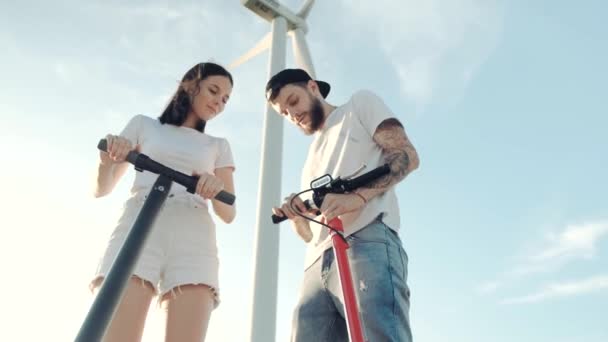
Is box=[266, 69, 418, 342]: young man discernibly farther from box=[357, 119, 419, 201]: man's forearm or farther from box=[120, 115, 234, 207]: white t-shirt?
box=[120, 115, 234, 207]: white t-shirt

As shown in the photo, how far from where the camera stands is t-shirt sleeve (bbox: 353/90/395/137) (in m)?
3.20

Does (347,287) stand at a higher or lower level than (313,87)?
lower

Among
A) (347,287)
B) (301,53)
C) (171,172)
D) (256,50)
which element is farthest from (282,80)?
(256,50)

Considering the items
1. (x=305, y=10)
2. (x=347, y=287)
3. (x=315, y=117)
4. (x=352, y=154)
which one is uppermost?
(x=305, y=10)

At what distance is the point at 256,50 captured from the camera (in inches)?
582

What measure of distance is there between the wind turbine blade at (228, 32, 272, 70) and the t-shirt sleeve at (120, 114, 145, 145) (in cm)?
1095

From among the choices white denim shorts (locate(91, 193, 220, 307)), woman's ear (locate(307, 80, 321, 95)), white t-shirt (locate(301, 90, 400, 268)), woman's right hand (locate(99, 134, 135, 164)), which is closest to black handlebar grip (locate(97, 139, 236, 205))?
woman's right hand (locate(99, 134, 135, 164))

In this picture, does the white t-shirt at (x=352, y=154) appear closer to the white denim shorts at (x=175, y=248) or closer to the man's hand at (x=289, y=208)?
the man's hand at (x=289, y=208)

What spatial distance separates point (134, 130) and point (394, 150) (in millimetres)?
1746

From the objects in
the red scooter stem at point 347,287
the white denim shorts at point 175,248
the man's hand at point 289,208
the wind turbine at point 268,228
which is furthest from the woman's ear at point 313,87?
the wind turbine at point 268,228

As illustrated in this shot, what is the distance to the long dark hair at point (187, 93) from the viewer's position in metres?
3.66

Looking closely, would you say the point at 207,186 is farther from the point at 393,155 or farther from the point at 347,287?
the point at 393,155

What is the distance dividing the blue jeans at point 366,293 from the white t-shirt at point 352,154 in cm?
8

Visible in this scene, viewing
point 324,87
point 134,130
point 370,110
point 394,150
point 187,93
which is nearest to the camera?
point 394,150
